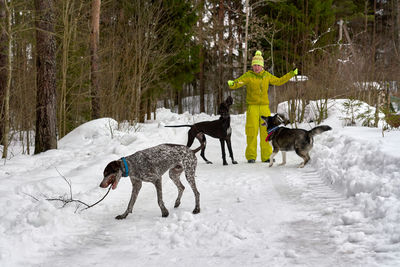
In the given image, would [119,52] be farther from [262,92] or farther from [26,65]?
[262,92]

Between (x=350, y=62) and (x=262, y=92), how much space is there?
5.10 metres

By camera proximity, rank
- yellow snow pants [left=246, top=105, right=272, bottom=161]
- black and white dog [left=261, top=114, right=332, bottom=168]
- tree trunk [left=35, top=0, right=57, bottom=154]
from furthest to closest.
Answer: tree trunk [left=35, top=0, right=57, bottom=154] → yellow snow pants [left=246, top=105, right=272, bottom=161] → black and white dog [left=261, top=114, right=332, bottom=168]

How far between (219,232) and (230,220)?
1.18ft

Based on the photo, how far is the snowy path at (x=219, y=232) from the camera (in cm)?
304

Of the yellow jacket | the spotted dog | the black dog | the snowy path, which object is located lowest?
the snowy path

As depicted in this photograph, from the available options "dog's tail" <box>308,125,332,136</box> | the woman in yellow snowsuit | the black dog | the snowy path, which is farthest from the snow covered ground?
the woman in yellow snowsuit

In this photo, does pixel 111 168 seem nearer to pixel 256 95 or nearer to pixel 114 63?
pixel 256 95

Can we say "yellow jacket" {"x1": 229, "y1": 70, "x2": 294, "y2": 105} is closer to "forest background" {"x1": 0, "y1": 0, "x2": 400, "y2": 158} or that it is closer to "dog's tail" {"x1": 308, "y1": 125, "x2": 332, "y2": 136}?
"forest background" {"x1": 0, "y1": 0, "x2": 400, "y2": 158}

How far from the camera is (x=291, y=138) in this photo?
23.4ft

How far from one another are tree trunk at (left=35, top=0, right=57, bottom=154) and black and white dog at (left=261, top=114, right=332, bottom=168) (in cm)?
579

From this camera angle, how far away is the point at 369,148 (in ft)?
18.3

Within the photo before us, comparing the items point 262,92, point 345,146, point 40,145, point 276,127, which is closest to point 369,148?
point 345,146

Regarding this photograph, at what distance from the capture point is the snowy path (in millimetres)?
3041

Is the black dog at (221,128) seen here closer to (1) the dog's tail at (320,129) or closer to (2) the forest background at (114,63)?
(1) the dog's tail at (320,129)
